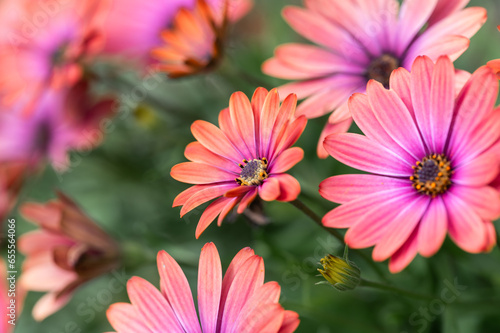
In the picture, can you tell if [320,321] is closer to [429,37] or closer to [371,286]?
[371,286]

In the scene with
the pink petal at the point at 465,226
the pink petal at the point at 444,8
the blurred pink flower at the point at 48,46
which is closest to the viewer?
the pink petal at the point at 465,226

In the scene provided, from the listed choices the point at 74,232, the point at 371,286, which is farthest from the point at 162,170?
the point at 371,286

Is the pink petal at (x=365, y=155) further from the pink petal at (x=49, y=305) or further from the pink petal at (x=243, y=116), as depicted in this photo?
the pink petal at (x=49, y=305)

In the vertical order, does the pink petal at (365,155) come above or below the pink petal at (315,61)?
below

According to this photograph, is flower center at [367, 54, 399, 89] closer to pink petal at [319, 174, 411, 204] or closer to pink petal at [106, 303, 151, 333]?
pink petal at [319, 174, 411, 204]

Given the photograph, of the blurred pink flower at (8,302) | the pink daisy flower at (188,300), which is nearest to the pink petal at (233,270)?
the pink daisy flower at (188,300)

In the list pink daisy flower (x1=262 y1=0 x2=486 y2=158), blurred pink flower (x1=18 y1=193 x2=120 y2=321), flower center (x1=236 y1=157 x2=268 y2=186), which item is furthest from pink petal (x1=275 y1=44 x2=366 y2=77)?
blurred pink flower (x1=18 y1=193 x2=120 y2=321)

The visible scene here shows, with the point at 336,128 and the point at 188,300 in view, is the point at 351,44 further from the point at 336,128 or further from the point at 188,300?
the point at 188,300

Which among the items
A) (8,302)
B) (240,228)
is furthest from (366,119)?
(8,302)
